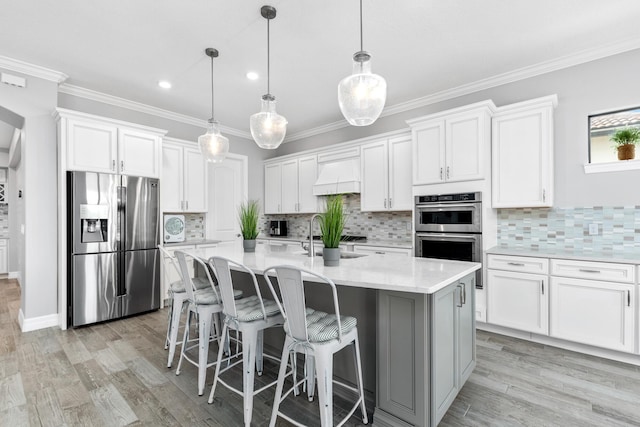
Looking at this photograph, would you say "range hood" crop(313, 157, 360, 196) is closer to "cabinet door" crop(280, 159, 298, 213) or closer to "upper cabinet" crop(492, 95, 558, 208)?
"cabinet door" crop(280, 159, 298, 213)

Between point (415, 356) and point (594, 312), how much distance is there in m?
2.15

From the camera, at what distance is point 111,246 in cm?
365

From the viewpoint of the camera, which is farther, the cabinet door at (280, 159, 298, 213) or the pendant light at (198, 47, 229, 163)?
the cabinet door at (280, 159, 298, 213)

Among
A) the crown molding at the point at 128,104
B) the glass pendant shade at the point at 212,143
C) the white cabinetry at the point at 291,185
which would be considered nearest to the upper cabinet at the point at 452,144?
the white cabinetry at the point at 291,185

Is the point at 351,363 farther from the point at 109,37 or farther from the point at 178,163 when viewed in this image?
the point at 178,163

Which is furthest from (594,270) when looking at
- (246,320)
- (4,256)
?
(4,256)

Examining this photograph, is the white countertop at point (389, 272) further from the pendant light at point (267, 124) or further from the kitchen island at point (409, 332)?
the pendant light at point (267, 124)

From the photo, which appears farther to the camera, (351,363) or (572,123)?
(572,123)

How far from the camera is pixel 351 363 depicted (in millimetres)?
2037

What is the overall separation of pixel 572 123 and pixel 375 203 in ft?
7.66

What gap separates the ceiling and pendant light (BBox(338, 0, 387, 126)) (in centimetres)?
81

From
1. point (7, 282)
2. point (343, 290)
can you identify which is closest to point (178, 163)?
point (343, 290)

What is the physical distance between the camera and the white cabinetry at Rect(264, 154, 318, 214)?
17.4 ft

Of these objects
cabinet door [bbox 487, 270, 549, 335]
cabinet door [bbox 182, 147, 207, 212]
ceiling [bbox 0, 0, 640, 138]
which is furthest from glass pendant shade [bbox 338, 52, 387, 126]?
cabinet door [bbox 182, 147, 207, 212]
